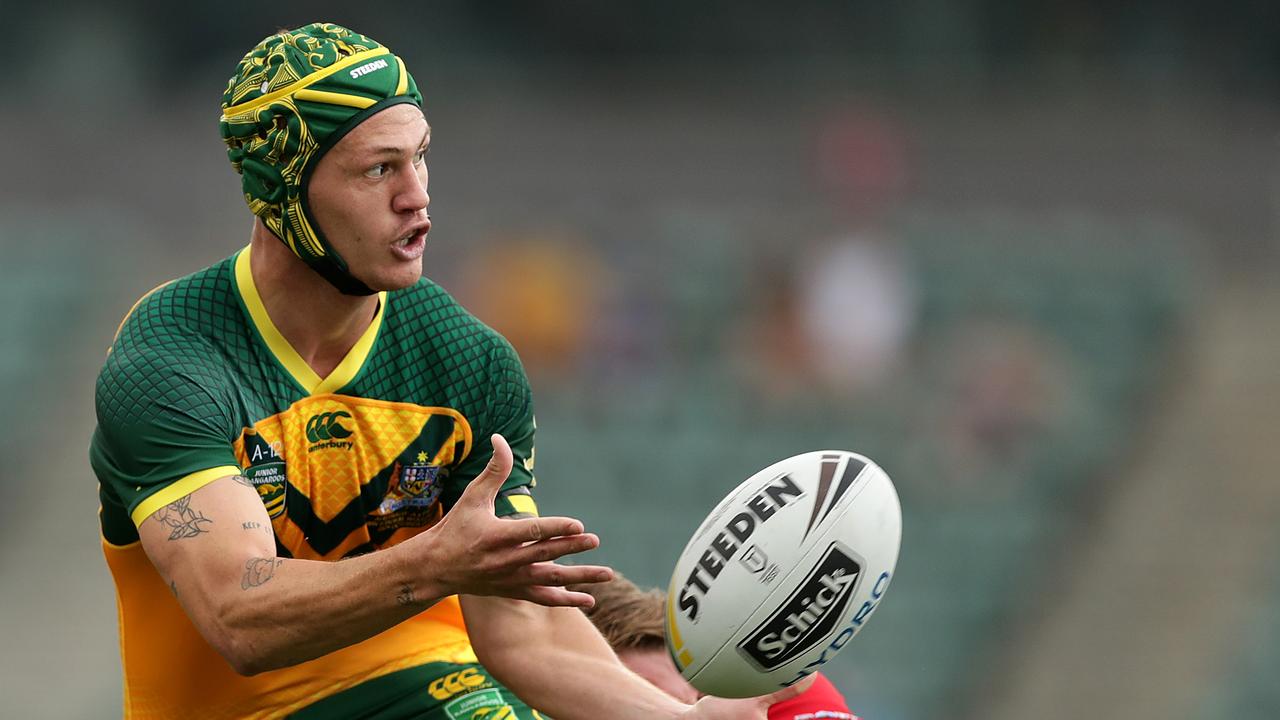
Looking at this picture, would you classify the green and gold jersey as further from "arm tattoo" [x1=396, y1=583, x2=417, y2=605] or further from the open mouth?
"arm tattoo" [x1=396, y1=583, x2=417, y2=605]

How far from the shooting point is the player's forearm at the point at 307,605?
137 inches

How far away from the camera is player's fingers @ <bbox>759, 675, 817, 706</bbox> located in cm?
404

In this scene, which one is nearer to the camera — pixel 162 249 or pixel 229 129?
pixel 229 129

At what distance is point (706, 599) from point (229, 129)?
1530mm

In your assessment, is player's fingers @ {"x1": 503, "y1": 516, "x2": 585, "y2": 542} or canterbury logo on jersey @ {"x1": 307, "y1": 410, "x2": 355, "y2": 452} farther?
canterbury logo on jersey @ {"x1": 307, "y1": 410, "x2": 355, "y2": 452}

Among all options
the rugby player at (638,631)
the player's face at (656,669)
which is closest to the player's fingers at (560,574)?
the rugby player at (638,631)

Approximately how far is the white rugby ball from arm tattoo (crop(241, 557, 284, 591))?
2.94 feet

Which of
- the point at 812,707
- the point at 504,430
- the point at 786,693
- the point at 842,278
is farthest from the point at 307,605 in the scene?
the point at 842,278

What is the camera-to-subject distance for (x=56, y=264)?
15.4 meters

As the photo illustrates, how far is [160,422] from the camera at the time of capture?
3.81 m

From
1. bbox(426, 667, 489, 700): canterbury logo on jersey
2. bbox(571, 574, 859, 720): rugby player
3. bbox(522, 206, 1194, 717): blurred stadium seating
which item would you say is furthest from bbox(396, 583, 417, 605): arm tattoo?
bbox(522, 206, 1194, 717): blurred stadium seating

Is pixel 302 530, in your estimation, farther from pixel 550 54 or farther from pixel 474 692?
pixel 550 54

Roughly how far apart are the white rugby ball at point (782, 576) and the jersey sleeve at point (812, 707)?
51 cm

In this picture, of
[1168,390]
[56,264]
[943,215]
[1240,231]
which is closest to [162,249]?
[56,264]
